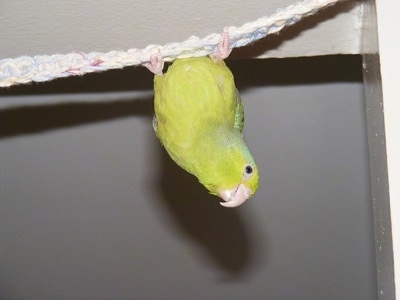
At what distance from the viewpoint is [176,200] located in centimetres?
261

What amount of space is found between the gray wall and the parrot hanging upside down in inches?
37.2

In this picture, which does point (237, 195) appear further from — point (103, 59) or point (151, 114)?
point (151, 114)

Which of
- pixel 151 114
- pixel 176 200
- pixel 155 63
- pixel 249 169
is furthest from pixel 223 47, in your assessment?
pixel 176 200

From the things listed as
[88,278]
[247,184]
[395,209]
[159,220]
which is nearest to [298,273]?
[159,220]

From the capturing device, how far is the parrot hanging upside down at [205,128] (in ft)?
3.45

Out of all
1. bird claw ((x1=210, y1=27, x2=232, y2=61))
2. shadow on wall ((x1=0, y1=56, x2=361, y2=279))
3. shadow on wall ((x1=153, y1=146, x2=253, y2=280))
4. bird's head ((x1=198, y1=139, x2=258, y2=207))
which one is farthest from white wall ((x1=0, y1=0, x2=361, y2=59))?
shadow on wall ((x1=153, y1=146, x2=253, y2=280))

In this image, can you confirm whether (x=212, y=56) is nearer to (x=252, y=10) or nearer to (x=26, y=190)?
(x=252, y=10)

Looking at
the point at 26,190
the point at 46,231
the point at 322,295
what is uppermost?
the point at 26,190

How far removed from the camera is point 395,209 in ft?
2.65

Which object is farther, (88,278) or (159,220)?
(88,278)

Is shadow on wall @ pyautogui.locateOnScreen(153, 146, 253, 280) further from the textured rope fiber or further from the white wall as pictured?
the textured rope fiber

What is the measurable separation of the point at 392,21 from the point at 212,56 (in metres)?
0.37

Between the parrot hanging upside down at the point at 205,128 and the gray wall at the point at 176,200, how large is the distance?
37.2 inches

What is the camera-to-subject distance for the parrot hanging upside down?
41.4 inches
